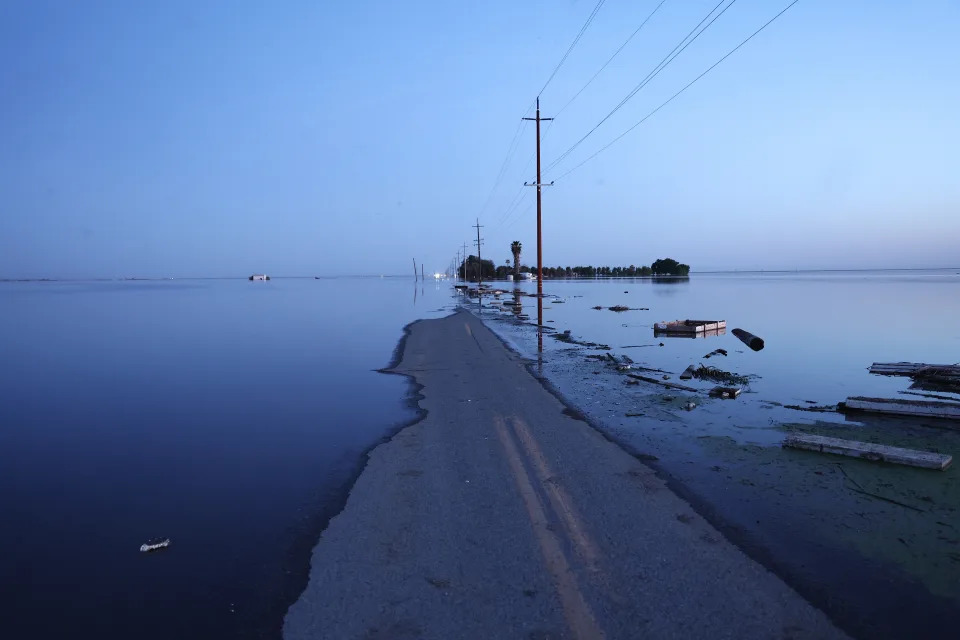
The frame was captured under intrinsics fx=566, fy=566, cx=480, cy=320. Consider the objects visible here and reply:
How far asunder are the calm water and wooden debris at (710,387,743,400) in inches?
295

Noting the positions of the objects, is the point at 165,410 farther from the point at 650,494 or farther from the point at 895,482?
the point at 895,482

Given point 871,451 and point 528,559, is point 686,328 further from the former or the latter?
point 528,559

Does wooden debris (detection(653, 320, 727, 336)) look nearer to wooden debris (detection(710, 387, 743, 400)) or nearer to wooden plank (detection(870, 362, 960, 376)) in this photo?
wooden plank (detection(870, 362, 960, 376))

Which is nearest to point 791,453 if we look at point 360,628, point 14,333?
point 360,628

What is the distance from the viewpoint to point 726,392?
13672 millimetres

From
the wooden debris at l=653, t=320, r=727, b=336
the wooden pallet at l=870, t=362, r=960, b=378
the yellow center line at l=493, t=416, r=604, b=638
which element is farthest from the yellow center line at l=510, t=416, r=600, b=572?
the wooden debris at l=653, t=320, r=727, b=336

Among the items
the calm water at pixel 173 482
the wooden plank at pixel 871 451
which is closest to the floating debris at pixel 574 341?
the calm water at pixel 173 482

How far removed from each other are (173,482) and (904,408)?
13749 mm

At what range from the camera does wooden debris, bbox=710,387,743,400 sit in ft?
44.4

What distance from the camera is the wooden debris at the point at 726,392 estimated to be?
44.4 feet

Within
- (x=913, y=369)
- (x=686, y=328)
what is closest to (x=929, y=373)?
(x=913, y=369)

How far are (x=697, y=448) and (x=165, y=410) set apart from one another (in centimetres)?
1159

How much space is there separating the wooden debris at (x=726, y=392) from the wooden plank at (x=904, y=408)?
85.5 inches

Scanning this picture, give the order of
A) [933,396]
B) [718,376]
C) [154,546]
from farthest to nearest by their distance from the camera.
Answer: [718,376] → [933,396] → [154,546]
